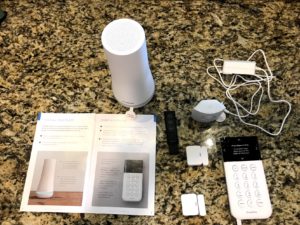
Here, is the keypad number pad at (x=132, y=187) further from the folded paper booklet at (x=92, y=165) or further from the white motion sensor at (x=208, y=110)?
the white motion sensor at (x=208, y=110)

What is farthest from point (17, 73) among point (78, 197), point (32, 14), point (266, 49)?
point (266, 49)

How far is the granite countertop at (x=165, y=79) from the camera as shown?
0.76 m

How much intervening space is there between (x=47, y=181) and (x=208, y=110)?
0.42 metres

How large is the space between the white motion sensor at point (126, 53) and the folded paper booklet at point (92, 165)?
123mm

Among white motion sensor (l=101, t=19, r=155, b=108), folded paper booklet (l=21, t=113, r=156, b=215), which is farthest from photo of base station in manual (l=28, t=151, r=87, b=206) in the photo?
white motion sensor (l=101, t=19, r=155, b=108)

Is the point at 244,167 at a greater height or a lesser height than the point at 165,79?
lesser

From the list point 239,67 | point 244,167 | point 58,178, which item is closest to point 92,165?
point 58,178

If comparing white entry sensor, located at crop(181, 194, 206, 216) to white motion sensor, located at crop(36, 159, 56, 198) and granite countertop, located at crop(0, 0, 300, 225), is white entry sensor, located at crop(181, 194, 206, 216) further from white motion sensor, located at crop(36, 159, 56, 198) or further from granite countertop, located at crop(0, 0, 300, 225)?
white motion sensor, located at crop(36, 159, 56, 198)

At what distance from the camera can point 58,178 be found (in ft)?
2.58

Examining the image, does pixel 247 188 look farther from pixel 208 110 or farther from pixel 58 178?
pixel 58 178

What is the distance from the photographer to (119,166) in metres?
0.79

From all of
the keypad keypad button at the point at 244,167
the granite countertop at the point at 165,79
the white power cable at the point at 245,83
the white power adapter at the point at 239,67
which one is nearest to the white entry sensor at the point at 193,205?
the granite countertop at the point at 165,79

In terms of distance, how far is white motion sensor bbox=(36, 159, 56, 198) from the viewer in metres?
0.77

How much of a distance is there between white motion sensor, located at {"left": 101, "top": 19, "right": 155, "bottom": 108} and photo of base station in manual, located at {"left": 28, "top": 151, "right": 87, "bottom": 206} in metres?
0.21
